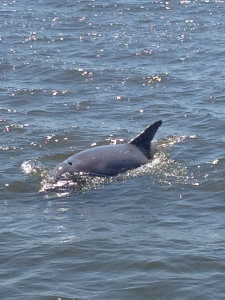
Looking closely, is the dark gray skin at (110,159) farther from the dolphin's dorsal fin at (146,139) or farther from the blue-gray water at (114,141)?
the blue-gray water at (114,141)

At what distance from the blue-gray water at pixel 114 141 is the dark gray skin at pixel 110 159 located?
28 centimetres

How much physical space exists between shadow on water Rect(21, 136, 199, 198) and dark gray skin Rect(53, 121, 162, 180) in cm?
12

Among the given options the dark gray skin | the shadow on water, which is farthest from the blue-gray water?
the dark gray skin

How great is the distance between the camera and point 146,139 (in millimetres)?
16312

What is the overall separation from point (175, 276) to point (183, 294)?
0.52m

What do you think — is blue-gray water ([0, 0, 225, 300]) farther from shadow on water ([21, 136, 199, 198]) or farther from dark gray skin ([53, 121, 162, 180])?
dark gray skin ([53, 121, 162, 180])

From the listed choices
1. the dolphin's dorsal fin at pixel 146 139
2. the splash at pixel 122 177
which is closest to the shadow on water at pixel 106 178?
the splash at pixel 122 177

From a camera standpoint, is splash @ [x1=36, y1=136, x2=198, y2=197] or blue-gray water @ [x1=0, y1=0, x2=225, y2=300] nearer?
blue-gray water @ [x1=0, y1=0, x2=225, y2=300]

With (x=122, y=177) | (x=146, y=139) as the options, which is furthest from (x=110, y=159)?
(x=146, y=139)

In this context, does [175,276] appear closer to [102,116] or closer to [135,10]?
[102,116]

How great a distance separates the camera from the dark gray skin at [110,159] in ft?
49.9

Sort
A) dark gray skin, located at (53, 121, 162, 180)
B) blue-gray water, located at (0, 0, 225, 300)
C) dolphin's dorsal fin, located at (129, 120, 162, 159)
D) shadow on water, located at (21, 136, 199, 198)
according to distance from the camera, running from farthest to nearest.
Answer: dolphin's dorsal fin, located at (129, 120, 162, 159), dark gray skin, located at (53, 121, 162, 180), shadow on water, located at (21, 136, 199, 198), blue-gray water, located at (0, 0, 225, 300)

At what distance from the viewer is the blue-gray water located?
11.3 m

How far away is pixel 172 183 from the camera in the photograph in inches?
585
